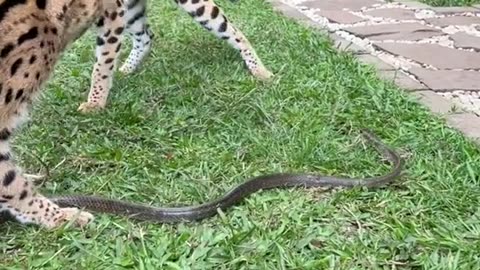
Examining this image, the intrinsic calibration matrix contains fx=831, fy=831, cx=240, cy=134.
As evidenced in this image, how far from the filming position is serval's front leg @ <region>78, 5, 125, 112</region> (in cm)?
523

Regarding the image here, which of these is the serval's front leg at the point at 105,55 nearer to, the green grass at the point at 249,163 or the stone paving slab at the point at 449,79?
the green grass at the point at 249,163

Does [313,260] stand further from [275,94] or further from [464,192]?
[275,94]

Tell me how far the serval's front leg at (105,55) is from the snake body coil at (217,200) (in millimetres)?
1549

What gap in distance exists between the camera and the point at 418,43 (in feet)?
22.8

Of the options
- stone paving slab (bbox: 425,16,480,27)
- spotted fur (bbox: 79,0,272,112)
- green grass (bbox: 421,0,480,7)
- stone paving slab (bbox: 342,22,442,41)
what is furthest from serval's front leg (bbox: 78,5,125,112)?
green grass (bbox: 421,0,480,7)

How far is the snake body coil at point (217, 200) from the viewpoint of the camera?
3611mm

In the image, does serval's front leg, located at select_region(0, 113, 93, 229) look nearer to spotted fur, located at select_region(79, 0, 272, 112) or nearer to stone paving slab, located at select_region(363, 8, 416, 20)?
spotted fur, located at select_region(79, 0, 272, 112)

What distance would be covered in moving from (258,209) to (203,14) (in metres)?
2.57

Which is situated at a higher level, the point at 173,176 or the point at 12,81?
the point at 12,81

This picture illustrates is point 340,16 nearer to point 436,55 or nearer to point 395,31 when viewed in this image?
point 395,31

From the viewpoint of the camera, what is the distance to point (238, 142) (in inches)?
179

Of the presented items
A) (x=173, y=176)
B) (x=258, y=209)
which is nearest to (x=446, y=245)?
(x=258, y=209)

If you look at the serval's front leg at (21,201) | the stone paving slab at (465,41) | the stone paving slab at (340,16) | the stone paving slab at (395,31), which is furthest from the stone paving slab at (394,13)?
the serval's front leg at (21,201)

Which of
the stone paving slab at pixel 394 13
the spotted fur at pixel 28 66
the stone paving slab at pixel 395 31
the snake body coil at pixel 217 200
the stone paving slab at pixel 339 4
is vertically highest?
the spotted fur at pixel 28 66
